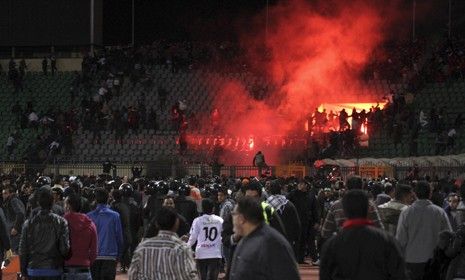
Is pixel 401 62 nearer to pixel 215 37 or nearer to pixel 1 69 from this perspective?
pixel 215 37

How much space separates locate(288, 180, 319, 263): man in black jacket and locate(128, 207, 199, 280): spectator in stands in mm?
8789

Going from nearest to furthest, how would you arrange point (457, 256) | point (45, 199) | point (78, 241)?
point (457, 256) < point (45, 199) < point (78, 241)

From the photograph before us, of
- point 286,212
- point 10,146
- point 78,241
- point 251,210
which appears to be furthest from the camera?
point 10,146

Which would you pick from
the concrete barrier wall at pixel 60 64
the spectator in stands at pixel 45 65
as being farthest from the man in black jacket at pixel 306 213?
the concrete barrier wall at pixel 60 64

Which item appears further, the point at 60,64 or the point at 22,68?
the point at 60,64

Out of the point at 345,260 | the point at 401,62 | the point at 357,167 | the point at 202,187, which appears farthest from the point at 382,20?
the point at 345,260

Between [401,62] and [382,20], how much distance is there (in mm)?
5041

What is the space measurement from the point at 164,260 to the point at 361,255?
4.45 feet

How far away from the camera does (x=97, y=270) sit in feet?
34.3

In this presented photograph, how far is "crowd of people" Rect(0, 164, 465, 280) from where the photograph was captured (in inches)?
238

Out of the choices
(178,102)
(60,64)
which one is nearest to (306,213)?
(178,102)

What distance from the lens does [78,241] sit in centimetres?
902

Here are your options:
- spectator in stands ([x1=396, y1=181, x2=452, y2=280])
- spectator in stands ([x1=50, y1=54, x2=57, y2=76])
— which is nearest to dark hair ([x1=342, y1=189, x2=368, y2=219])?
spectator in stands ([x1=396, y1=181, x2=452, y2=280])

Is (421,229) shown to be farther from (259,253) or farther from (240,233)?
(259,253)
